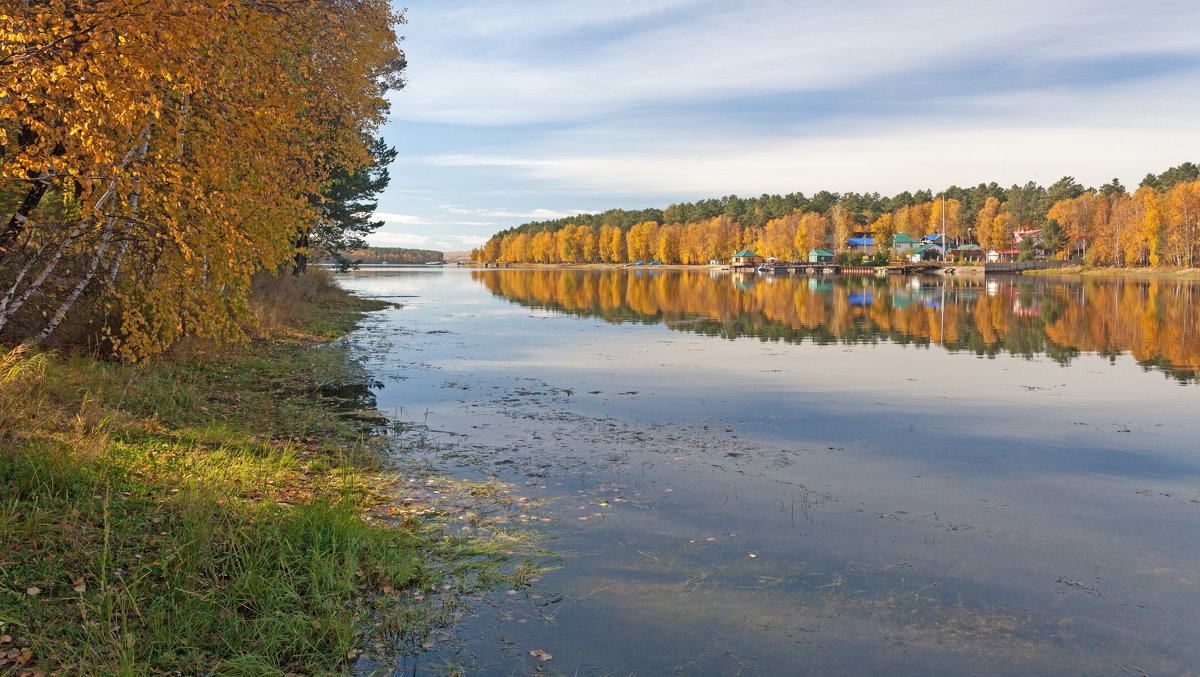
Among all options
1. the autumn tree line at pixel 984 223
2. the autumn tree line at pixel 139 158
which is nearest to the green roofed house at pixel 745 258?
the autumn tree line at pixel 984 223

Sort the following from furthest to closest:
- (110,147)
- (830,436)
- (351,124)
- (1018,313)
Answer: (1018,313), (351,124), (830,436), (110,147)

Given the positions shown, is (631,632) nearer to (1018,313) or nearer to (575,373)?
(575,373)

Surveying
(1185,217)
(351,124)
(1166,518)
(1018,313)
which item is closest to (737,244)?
(1185,217)

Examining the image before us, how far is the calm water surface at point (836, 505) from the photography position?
6273 mm

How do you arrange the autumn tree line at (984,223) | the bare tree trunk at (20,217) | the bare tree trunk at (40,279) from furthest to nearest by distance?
the autumn tree line at (984,223)
the bare tree trunk at (20,217)
the bare tree trunk at (40,279)

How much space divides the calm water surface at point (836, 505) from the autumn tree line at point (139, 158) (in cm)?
479

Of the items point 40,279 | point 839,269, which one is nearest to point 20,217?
point 40,279

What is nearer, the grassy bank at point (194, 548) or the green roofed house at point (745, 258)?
the grassy bank at point (194, 548)

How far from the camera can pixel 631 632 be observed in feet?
21.1

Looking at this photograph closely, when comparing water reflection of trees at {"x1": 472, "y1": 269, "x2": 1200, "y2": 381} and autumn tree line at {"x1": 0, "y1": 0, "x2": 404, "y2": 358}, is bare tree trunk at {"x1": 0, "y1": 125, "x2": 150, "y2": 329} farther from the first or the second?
water reflection of trees at {"x1": 472, "y1": 269, "x2": 1200, "y2": 381}

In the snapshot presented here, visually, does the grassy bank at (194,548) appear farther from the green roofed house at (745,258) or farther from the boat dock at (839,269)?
the green roofed house at (745,258)

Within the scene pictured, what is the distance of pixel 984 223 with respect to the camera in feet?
458

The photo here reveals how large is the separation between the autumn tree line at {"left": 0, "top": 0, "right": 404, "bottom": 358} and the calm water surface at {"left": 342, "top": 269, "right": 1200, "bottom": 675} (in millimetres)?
4786

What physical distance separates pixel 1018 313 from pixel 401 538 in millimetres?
40678
